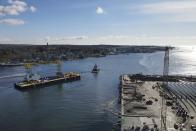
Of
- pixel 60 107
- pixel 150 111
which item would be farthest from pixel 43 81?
pixel 150 111

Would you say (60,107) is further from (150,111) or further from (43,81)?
(43,81)

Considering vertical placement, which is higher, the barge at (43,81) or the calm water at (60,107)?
the barge at (43,81)

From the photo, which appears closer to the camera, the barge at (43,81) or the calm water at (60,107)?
the calm water at (60,107)

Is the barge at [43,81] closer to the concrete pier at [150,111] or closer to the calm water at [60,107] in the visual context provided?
the calm water at [60,107]

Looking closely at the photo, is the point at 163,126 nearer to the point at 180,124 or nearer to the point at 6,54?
the point at 180,124

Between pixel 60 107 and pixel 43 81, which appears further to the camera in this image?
pixel 43 81

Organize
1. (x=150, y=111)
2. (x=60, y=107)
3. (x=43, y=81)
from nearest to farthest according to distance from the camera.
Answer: (x=150, y=111) → (x=60, y=107) → (x=43, y=81)

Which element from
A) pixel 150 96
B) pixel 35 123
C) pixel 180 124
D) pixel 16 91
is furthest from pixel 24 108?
pixel 180 124

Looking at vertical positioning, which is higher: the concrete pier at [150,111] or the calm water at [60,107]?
the concrete pier at [150,111]

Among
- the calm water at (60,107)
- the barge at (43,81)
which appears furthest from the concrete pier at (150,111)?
the barge at (43,81)

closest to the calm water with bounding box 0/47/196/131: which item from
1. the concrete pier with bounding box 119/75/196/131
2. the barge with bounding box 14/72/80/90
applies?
the concrete pier with bounding box 119/75/196/131

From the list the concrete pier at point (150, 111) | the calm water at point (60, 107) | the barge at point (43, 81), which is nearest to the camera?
the concrete pier at point (150, 111)

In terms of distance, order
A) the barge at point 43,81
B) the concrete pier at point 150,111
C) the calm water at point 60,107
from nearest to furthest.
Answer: the concrete pier at point 150,111 → the calm water at point 60,107 → the barge at point 43,81
